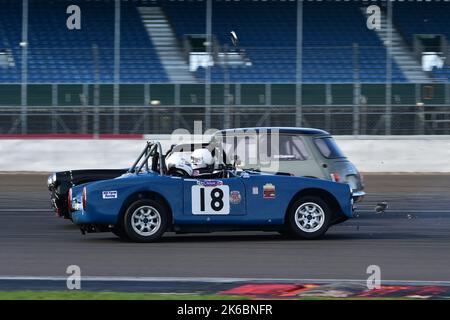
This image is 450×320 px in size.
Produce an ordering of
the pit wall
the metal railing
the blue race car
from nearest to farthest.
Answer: the blue race car → the pit wall → the metal railing

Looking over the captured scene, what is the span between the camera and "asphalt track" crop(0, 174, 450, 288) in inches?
379

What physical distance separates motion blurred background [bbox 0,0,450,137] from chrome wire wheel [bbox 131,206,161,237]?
1158cm

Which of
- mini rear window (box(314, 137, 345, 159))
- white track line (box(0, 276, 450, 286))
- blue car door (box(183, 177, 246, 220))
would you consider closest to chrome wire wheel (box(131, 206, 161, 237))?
blue car door (box(183, 177, 246, 220))

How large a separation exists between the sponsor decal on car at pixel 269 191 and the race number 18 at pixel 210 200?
0.45 m

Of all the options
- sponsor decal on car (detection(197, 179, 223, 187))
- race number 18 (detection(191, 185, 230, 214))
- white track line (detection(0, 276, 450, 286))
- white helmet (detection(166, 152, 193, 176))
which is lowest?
Result: white track line (detection(0, 276, 450, 286))

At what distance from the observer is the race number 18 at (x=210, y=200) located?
1176 cm

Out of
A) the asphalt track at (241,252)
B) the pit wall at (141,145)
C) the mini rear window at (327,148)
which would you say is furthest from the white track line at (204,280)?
the pit wall at (141,145)

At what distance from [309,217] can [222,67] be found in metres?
14.6

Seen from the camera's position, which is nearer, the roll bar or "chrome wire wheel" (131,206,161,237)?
"chrome wire wheel" (131,206,161,237)

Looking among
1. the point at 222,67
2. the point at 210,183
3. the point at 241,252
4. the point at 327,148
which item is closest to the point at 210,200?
the point at 210,183

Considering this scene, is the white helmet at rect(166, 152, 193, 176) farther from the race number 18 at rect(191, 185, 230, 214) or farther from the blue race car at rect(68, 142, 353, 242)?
the race number 18 at rect(191, 185, 230, 214)

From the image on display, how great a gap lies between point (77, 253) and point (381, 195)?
959cm

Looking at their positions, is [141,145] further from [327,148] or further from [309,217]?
[309,217]
